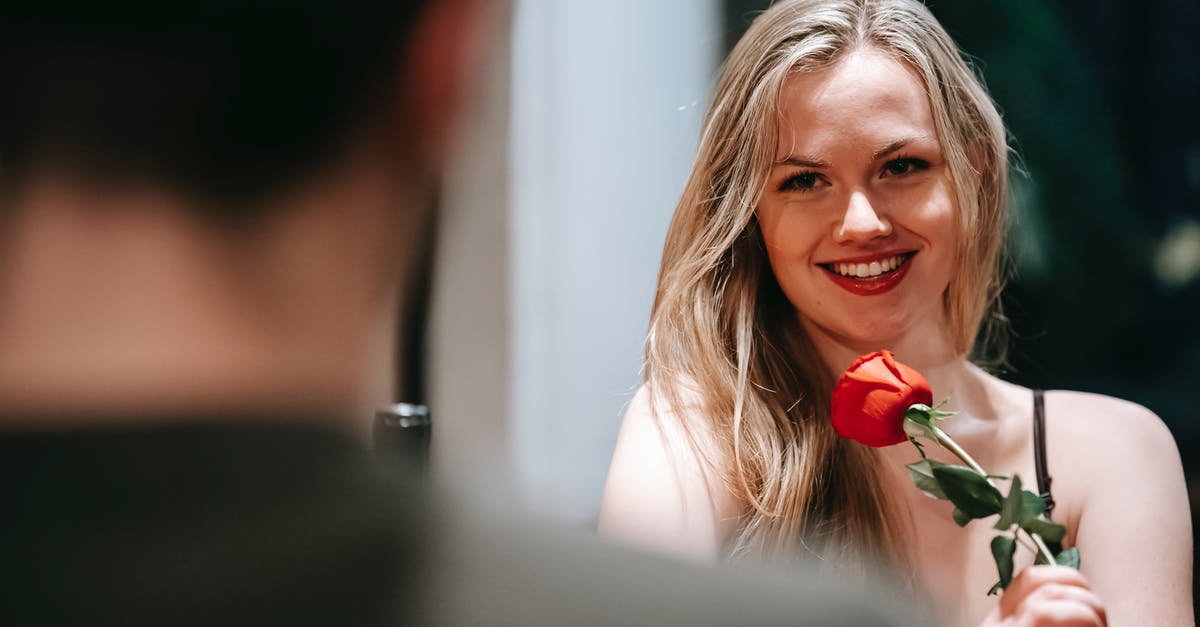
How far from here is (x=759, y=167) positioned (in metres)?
0.86

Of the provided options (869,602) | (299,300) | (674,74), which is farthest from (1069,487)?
(299,300)

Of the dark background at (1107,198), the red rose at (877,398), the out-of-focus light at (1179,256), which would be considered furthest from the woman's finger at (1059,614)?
the out-of-focus light at (1179,256)

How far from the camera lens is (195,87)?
0.98ft

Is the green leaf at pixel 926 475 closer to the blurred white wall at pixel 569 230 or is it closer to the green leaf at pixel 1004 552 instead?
the green leaf at pixel 1004 552

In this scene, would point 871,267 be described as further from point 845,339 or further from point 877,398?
point 877,398

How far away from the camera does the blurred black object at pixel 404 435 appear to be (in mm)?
392

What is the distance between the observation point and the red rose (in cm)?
64

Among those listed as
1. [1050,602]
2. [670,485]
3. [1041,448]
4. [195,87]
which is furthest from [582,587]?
[1041,448]

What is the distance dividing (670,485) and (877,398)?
260 mm

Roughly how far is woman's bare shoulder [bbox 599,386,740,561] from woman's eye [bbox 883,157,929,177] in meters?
0.24

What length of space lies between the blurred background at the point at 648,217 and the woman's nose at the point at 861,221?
0.16 meters

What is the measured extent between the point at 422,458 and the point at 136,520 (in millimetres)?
386

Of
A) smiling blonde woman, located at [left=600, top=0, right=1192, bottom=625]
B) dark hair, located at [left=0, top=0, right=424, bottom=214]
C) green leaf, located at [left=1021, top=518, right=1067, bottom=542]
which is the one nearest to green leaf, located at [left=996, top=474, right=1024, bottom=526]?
green leaf, located at [left=1021, top=518, right=1067, bottom=542]

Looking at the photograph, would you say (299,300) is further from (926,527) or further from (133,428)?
(926,527)
